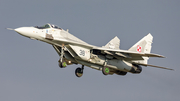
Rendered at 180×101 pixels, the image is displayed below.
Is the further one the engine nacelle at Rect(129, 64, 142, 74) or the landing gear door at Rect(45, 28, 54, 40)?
the engine nacelle at Rect(129, 64, 142, 74)

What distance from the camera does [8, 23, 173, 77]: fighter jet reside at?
2630 centimetres

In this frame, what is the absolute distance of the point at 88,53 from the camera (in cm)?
2772

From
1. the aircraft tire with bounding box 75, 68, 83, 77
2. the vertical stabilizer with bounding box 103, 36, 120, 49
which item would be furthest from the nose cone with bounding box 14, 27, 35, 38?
the vertical stabilizer with bounding box 103, 36, 120, 49

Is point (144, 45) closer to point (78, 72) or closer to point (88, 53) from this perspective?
point (88, 53)

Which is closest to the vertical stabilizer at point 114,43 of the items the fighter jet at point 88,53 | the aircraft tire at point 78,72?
the fighter jet at point 88,53

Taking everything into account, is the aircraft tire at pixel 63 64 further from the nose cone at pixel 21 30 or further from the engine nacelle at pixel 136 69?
the engine nacelle at pixel 136 69

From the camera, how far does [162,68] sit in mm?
29422

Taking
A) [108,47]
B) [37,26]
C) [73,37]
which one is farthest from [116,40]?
[37,26]

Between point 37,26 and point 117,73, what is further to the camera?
point 117,73

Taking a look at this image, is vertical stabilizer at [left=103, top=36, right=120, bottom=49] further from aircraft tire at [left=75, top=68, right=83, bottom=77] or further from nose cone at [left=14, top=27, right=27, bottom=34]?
nose cone at [left=14, top=27, right=27, bottom=34]

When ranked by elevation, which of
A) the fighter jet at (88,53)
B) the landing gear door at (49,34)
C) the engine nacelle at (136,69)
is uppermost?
the landing gear door at (49,34)

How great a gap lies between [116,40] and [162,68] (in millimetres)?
5445

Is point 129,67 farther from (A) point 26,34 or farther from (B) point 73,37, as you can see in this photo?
(A) point 26,34

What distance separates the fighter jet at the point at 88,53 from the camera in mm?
26297
